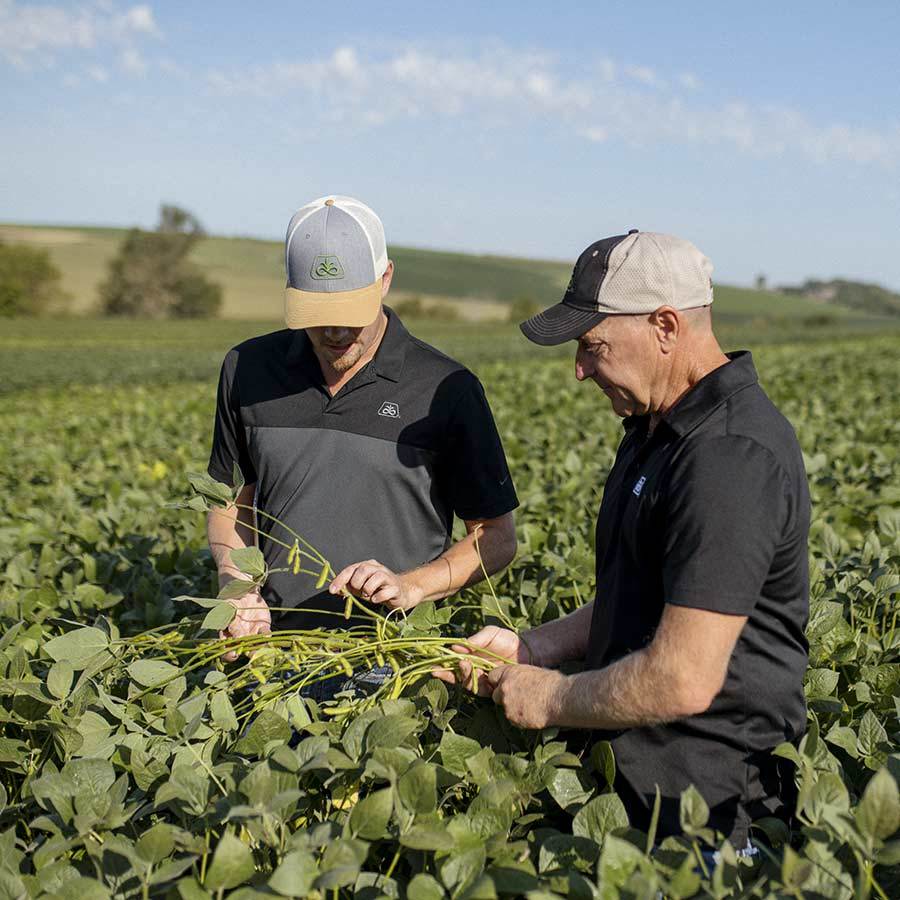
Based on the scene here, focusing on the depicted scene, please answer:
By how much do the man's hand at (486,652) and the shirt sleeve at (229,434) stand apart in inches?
44.0

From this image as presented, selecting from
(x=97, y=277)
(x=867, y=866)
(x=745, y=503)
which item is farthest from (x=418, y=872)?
(x=97, y=277)

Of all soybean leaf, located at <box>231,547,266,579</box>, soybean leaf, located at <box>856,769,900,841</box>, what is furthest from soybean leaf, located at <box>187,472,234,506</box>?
soybean leaf, located at <box>856,769,900,841</box>

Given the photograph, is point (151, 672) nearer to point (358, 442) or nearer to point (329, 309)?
point (358, 442)

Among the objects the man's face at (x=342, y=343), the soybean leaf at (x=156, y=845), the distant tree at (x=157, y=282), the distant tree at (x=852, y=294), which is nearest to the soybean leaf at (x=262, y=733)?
the soybean leaf at (x=156, y=845)

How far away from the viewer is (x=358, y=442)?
2.87 metres

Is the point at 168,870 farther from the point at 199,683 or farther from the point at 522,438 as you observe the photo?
the point at 522,438

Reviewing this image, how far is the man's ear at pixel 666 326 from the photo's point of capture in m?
1.87

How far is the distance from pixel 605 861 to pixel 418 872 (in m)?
0.37

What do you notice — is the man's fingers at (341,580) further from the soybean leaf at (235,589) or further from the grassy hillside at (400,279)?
the grassy hillside at (400,279)

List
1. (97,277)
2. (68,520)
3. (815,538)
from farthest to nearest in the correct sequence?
(97,277) → (68,520) → (815,538)

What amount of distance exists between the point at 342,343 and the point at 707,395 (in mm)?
1280

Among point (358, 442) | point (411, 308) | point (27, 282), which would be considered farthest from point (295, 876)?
point (411, 308)

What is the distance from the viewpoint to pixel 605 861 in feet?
4.86

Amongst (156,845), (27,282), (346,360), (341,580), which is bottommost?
(27,282)
